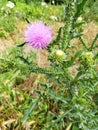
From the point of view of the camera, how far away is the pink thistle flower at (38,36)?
273 centimetres

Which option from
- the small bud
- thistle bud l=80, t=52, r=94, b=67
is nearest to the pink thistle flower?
the small bud

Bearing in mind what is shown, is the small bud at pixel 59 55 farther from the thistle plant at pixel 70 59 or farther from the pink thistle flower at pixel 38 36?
the pink thistle flower at pixel 38 36

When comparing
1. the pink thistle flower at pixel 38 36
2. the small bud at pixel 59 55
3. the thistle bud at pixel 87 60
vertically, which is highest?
the pink thistle flower at pixel 38 36

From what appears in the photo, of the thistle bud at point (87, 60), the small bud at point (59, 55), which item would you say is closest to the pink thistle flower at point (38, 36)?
the small bud at point (59, 55)

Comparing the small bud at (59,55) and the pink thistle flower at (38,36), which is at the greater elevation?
the pink thistle flower at (38,36)

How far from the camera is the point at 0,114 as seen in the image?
3844 mm

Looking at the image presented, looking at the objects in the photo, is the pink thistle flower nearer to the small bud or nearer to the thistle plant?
the thistle plant

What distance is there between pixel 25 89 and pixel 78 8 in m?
1.68

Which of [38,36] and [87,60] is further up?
[38,36]

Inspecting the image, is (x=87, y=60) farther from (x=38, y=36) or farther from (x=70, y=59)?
(x=38, y=36)

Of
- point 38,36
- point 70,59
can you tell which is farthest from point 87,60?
point 38,36

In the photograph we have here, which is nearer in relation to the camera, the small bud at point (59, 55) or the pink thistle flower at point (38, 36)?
the small bud at point (59, 55)

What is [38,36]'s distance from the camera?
109 inches

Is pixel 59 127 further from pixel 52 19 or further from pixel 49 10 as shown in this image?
pixel 49 10
